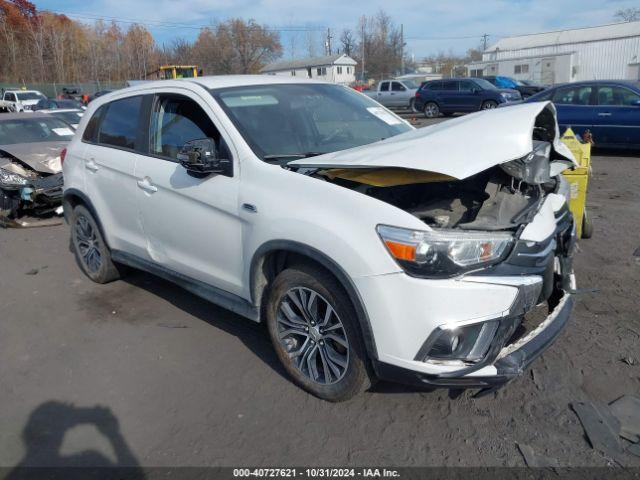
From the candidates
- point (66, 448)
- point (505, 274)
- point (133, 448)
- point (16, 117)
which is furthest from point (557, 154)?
point (16, 117)

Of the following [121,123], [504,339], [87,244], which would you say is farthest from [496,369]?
[87,244]

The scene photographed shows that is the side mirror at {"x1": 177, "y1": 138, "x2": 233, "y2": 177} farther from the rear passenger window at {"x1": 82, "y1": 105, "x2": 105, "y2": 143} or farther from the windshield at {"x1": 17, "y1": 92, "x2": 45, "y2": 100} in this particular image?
the windshield at {"x1": 17, "y1": 92, "x2": 45, "y2": 100}

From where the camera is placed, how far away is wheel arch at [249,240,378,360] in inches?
111

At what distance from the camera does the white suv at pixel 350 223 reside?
105 inches

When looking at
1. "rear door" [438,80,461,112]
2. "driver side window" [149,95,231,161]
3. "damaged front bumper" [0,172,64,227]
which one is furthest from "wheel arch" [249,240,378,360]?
"rear door" [438,80,461,112]

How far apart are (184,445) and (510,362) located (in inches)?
71.0

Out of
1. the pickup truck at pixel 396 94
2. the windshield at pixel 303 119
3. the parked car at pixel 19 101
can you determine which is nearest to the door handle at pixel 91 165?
the windshield at pixel 303 119

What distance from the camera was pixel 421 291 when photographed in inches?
103

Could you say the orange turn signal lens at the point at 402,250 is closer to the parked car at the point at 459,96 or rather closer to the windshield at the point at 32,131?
the windshield at the point at 32,131

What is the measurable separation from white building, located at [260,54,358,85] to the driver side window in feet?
218

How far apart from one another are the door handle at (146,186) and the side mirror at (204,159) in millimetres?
685

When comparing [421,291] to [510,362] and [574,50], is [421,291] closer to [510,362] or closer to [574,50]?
[510,362]

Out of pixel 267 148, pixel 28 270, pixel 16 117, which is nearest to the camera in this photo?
pixel 267 148

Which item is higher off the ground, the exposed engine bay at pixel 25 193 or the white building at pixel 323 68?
the white building at pixel 323 68
